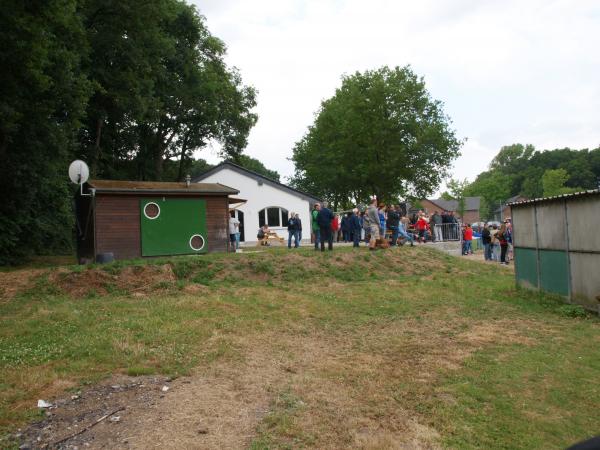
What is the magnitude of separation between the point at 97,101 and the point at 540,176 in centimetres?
9883

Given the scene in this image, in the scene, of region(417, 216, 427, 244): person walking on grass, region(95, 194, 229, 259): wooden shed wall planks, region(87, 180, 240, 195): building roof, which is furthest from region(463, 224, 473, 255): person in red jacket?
region(95, 194, 229, 259): wooden shed wall planks

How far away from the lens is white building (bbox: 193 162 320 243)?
33.8 meters

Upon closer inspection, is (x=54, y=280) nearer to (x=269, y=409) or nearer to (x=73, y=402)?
(x=73, y=402)

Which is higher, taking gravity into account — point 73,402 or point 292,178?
point 292,178

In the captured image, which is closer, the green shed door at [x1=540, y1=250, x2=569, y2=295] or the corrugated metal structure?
the corrugated metal structure

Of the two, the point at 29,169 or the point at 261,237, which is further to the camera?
the point at 261,237

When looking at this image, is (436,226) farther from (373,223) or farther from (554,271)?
(554,271)

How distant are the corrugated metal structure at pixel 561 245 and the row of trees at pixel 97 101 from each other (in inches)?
568

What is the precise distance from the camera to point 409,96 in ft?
145

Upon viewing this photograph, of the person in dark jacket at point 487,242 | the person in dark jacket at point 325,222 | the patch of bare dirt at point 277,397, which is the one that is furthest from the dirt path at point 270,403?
the person in dark jacket at point 487,242

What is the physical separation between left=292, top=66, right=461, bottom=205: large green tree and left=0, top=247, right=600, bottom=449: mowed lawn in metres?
29.7

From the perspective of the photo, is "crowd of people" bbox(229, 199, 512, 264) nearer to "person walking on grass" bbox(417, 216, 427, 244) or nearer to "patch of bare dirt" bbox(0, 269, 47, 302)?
"person walking on grass" bbox(417, 216, 427, 244)

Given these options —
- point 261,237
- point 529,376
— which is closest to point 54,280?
point 529,376

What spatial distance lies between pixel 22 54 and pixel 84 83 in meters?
4.63
